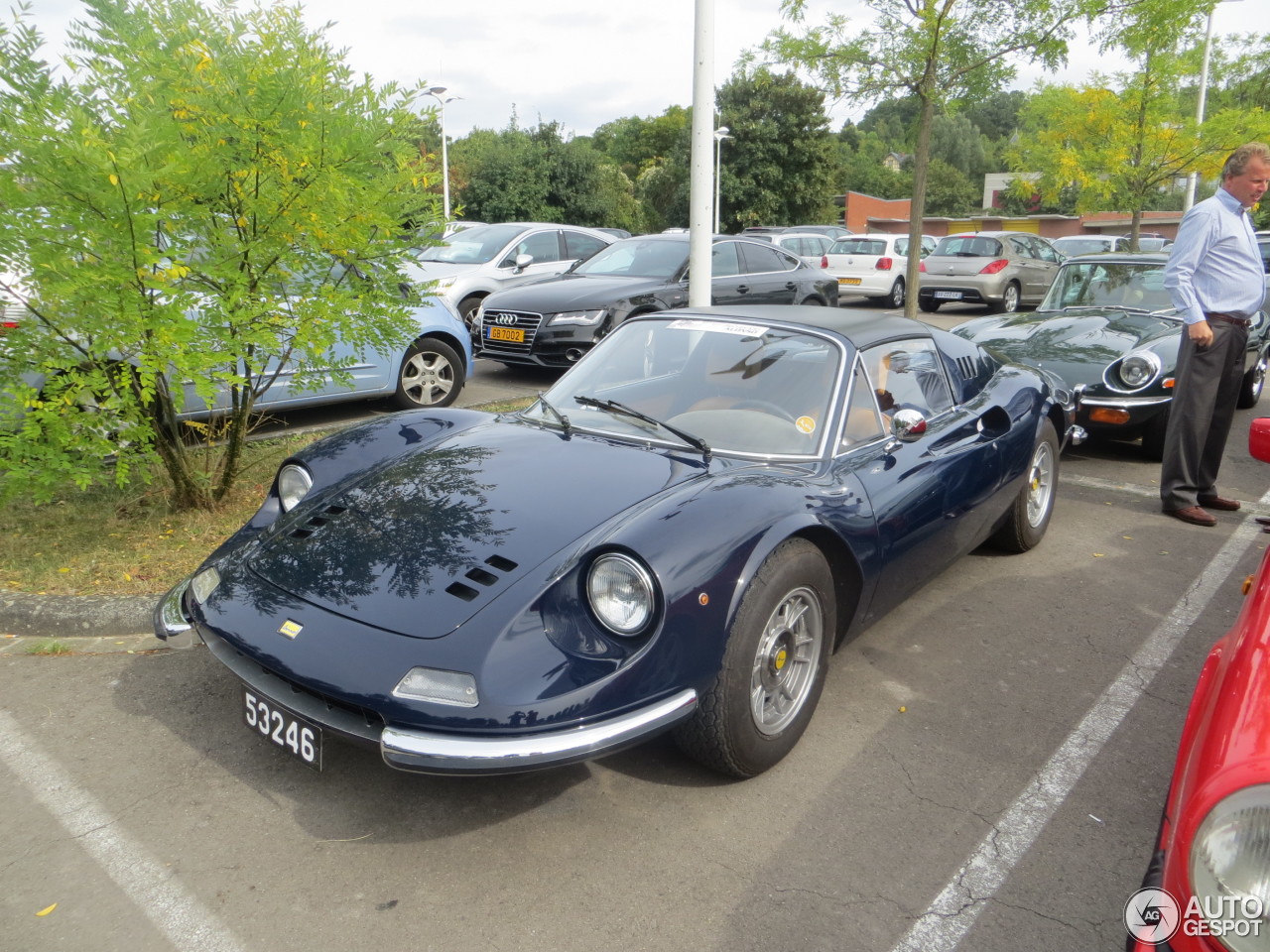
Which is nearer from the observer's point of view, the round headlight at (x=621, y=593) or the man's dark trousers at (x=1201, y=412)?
the round headlight at (x=621, y=593)

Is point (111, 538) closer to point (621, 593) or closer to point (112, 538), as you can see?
point (112, 538)

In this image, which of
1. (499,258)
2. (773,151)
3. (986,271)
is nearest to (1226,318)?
(499,258)

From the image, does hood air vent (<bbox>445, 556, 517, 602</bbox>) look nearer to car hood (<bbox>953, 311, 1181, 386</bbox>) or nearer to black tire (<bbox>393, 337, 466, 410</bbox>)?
car hood (<bbox>953, 311, 1181, 386</bbox>)

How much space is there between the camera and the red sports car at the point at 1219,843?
1.50 metres

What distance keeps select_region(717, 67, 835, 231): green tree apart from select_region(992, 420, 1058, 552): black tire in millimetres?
38000

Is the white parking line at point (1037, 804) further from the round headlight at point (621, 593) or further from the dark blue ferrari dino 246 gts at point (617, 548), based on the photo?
the round headlight at point (621, 593)

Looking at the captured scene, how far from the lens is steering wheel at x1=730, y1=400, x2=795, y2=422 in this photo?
12.0 feet

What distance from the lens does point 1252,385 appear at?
8.80 metres

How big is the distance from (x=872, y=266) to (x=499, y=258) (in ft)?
27.2

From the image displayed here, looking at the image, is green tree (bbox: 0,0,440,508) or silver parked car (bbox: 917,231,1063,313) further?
silver parked car (bbox: 917,231,1063,313)

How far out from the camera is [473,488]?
10.7ft

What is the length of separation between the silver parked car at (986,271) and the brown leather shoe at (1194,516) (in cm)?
1049

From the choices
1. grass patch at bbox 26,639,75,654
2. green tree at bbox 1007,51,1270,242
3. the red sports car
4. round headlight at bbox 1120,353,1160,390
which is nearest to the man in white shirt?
round headlight at bbox 1120,353,1160,390

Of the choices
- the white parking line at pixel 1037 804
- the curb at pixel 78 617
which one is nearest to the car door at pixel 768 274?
the white parking line at pixel 1037 804
